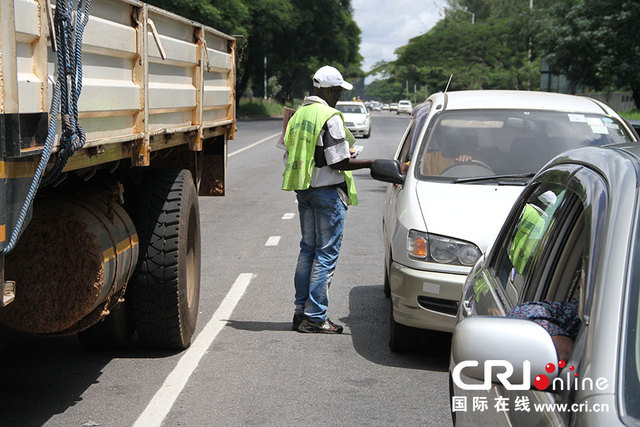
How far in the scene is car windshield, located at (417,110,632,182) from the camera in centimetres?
670

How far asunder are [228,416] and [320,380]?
838mm

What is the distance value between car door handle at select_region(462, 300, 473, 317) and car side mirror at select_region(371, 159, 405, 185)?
105 inches

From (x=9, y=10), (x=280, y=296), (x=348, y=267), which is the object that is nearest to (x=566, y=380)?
(x=9, y=10)

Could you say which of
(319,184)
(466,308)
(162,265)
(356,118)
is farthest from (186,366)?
(356,118)

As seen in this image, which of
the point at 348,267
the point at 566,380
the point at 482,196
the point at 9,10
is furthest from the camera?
the point at 348,267

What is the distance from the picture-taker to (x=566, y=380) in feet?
7.32

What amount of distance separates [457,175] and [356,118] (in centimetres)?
3081

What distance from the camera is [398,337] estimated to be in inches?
243

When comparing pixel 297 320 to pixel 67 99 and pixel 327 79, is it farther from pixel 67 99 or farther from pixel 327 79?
pixel 67 99

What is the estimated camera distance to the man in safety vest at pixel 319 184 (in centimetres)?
667

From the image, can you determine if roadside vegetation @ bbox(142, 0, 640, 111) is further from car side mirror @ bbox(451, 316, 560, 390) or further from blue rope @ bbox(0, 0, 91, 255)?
car side mirror @ bbox(451, 316, 560, 390)

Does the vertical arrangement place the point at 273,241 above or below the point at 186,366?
below

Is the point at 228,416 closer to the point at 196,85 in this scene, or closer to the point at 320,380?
the point at 320,380

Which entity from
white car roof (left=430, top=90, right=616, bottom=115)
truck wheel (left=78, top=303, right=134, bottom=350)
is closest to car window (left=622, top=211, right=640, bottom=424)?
truck wheel (left=78, top=303, right=134, bottom=350)
